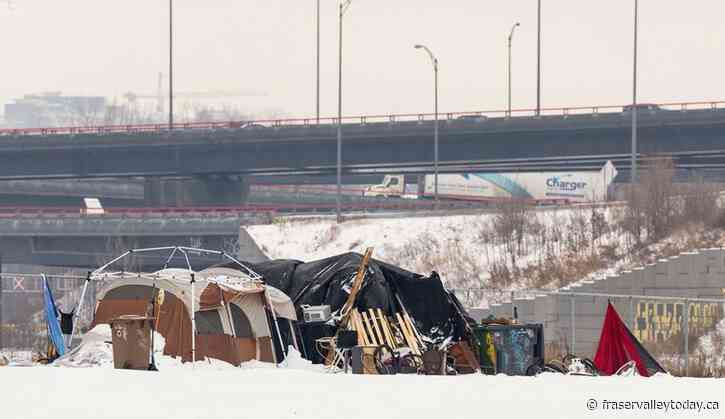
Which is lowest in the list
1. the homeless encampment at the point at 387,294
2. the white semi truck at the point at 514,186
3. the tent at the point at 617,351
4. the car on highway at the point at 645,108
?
the tent at the point at 617,351

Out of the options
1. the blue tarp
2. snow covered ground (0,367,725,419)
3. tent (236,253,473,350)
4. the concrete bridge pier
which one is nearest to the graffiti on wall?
tent (236,253,473,350)

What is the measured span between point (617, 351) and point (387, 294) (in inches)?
190

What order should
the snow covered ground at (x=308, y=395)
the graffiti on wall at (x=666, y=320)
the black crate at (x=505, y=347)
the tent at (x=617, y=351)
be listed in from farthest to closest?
1. the graffiti on wall at (x=666, y=320)
2. the tent at (x=617, y=351)
3. the black crate at (x=505, y=347)
4. the snow covered ground at (x=308, y=395)

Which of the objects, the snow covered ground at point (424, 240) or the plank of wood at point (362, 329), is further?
the snow covered ground at point (424, 240)

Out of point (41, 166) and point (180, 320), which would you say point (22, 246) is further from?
point (180, 320)

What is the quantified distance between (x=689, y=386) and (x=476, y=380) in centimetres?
349

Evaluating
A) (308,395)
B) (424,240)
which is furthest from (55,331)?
(424,240)

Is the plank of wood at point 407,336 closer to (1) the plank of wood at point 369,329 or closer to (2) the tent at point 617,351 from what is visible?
(1) the plank of wood at point 369,329

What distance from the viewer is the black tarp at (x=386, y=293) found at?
96.0 feet

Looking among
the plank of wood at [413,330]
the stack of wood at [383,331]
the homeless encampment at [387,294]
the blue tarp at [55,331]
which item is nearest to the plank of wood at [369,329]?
the stack of wood at [383,331]

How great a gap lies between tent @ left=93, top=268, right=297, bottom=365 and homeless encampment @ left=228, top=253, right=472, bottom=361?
117cm

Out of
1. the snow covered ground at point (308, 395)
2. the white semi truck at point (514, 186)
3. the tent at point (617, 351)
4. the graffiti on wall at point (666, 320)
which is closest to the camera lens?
the snow covered ground at point (308, 395)

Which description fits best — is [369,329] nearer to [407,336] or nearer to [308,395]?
[407,336]

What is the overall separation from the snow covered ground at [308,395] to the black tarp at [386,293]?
6778 millimetres
